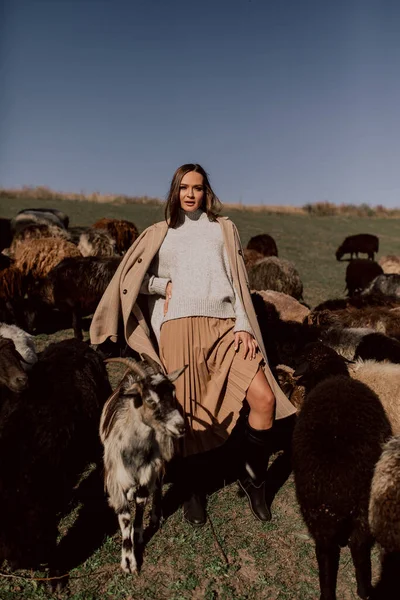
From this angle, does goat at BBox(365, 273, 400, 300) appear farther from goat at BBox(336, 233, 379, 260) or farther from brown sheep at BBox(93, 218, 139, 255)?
goat at BBox(336, 233, 379, 260)

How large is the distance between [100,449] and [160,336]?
1.80 meters

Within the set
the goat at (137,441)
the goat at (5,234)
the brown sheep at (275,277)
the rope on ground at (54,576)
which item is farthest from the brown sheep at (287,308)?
the goat at (5,234)

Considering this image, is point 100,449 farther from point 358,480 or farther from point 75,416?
point 358,480

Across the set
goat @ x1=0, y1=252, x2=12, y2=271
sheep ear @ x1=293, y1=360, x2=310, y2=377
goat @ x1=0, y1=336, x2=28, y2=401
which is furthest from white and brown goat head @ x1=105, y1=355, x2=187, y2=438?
goat @ x1=0, y1=252, x2=12, y2=271

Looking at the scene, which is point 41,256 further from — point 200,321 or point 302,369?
point 200,321

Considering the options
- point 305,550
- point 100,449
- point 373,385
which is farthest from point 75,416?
point 373,385

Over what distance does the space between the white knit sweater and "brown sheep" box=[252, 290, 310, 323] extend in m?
4.81

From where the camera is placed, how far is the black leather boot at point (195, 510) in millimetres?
3721

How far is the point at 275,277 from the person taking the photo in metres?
11.1

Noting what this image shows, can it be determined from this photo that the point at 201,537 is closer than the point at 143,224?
Yes

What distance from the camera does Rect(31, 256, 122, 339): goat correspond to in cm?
845

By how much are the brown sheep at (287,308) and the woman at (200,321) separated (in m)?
4.76

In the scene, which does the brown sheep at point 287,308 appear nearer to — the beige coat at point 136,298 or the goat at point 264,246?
the beige coat at point 136,298

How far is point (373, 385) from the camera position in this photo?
4328 millimetres
